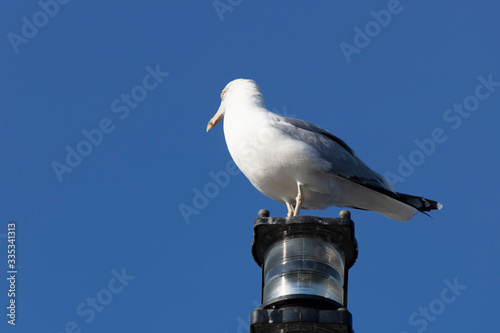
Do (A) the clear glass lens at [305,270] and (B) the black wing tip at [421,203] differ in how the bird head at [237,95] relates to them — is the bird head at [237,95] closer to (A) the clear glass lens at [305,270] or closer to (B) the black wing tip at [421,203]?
(B) the black wing tip at [421,203]

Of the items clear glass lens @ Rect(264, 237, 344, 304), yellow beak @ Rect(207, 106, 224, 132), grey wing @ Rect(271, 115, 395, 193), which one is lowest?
clear glass lens @ Rect(264, 237, 344, 304)

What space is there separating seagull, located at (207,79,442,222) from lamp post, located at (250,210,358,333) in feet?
7.09

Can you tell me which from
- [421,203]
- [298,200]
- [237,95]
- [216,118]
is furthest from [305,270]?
[216,118]

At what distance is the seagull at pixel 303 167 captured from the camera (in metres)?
7.39

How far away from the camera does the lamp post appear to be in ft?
14.2

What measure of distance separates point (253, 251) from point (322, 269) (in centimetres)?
61

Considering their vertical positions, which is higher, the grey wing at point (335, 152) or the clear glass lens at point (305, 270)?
the grey wing at point (335, 152)

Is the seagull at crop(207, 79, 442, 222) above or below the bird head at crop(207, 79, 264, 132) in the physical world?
below

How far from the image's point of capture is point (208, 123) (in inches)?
A: 351

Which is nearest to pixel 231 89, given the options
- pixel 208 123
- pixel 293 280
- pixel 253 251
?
pixel 208 123

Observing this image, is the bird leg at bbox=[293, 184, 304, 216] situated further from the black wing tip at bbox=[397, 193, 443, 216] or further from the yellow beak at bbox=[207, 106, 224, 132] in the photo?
the yellow beak at bbox=[207, 106, 224, 132]

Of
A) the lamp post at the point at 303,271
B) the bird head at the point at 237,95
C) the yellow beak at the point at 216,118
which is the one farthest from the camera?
the yellow beak at the point at 216,118

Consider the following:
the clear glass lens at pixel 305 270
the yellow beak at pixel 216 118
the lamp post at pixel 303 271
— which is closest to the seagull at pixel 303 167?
the yellow beak at pixel 216 118

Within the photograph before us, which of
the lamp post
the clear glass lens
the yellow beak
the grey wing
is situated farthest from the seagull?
the clear glass lens
